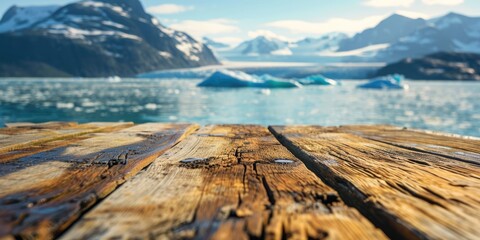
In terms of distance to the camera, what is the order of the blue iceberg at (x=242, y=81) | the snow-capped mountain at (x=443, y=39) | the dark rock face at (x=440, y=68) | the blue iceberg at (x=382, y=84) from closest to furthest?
the blue iceberg at (x=242, y=81)
the blue iceberg at (x=382, y=84)
the dark rock face at (x=440, y=68)
the snow-capped mountain at (x=443, y=39)

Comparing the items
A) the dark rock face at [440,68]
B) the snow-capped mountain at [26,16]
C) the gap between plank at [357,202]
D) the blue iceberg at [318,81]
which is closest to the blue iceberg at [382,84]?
the blue iceberg at [318,81]

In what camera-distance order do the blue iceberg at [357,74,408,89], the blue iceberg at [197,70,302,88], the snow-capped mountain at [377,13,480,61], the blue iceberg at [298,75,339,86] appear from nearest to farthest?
the blue iceberg at [197,70,302,88] → the blue iceberg at [357,74,408,89] → the blue iceberg at [298,75,339,86] → the snow-capped mountain at [377,13,480,61]

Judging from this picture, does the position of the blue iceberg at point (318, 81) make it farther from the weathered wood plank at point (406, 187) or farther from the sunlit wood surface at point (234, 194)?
the sunlit wood surface at point (234, 194)

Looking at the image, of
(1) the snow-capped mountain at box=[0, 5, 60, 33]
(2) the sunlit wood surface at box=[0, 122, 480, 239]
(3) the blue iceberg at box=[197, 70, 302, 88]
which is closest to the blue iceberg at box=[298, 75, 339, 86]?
(3) the blue iceberg at box=[197, 70, 302, 88]

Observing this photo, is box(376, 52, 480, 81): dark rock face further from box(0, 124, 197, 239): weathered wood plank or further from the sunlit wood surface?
box(0, 124, 197, 239): weathered wood plank

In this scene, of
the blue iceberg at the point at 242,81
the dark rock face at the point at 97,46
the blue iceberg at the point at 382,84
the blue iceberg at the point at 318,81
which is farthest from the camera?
the dark rock face at the point at 97,46

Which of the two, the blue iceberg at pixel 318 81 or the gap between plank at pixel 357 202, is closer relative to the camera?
the gap between plank at pixel 357 202
